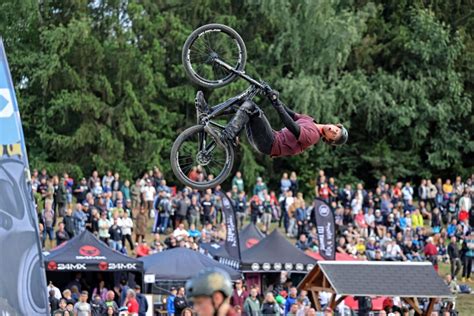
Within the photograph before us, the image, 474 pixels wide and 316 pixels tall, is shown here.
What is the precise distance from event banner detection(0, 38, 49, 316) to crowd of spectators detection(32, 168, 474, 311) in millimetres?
11710

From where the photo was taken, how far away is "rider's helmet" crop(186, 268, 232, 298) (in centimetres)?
655

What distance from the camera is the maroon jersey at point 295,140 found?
1311 cm

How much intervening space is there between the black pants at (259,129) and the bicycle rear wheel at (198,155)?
1.05 ft

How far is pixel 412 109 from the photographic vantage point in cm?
4747

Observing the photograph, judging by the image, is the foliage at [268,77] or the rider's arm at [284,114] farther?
the foliage at [268,77]

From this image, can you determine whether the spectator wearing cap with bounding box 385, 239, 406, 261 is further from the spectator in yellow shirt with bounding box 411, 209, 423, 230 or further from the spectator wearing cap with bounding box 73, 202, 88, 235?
the spectator wearing cap with bounding box 73, 202, 88, 235

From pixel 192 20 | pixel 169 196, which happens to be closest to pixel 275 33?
pixel 192 20

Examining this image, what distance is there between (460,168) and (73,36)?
716 inches

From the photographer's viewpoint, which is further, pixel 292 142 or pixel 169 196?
pixel 169 196

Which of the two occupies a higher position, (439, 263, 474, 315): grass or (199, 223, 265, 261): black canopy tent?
(199, 223, 265, 261): black canopy tent

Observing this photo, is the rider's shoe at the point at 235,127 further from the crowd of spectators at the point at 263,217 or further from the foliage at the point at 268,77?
the foliage at the point at 268,77

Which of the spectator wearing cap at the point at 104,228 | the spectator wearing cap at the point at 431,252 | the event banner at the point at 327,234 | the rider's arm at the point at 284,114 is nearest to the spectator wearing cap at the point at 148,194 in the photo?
the spectator wearing cap at the point at 104,228

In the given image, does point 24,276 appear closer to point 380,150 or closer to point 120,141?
point 120,141

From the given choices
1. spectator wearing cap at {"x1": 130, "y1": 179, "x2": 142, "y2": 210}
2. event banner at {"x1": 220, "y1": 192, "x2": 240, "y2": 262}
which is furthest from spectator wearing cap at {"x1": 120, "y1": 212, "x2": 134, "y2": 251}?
spectator wearing cap at {"x1": 130, "y1": 179, "x2": 142, "y2": 210}
